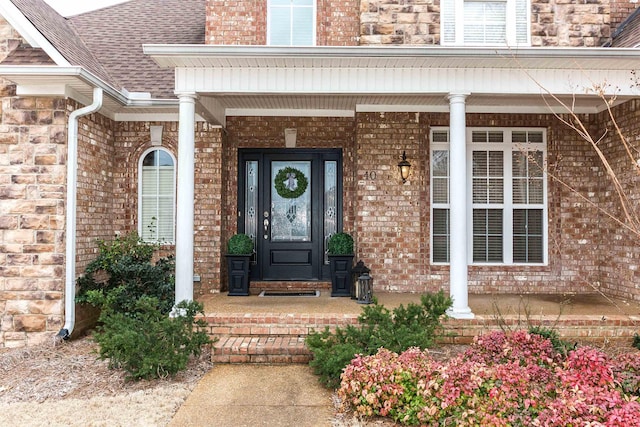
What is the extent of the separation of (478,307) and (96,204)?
18.4 ft

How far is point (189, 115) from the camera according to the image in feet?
18.9

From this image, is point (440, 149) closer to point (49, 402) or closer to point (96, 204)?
point (96, 204)

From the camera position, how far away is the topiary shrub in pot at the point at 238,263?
22.7 ft

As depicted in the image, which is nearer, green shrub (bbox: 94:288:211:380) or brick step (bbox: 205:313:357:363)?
green shrub (bbox: 94:288:211:380)

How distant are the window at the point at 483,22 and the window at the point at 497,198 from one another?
1.40 m

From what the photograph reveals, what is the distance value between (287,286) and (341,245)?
139cm

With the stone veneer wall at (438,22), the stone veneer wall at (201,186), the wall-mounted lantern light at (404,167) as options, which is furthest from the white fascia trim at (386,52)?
the stone veneer wall at (201,186)

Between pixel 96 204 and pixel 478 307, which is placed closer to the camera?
pixel 478 307

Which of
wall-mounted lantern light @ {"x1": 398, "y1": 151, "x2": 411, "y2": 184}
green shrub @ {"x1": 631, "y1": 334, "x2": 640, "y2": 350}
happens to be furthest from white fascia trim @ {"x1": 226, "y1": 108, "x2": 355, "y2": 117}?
green shrub @ {"x1": 631, "y1": 334, "x2": 640, "y2": 350}

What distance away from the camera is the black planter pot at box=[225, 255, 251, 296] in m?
6.97

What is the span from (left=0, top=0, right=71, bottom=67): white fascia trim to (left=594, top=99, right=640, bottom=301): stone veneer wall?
7.60 meters

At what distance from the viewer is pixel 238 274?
6992 millimetres

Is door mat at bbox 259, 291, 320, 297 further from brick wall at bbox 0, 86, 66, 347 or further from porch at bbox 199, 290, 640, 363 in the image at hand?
brick wall at bbox 0, 86, 66, 347

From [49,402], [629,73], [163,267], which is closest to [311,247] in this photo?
[163,267]
